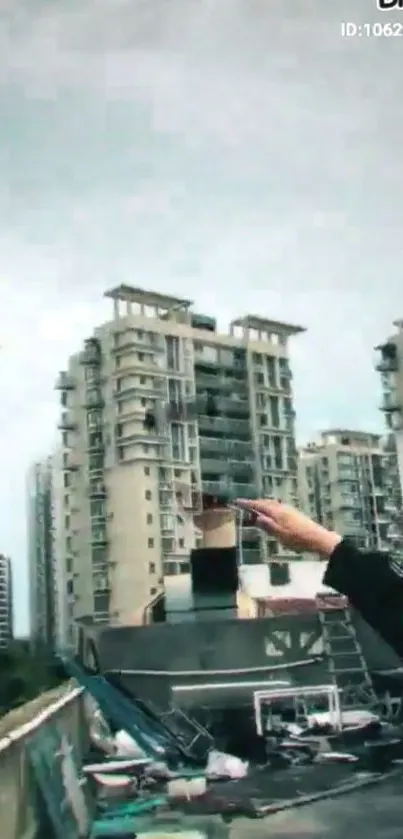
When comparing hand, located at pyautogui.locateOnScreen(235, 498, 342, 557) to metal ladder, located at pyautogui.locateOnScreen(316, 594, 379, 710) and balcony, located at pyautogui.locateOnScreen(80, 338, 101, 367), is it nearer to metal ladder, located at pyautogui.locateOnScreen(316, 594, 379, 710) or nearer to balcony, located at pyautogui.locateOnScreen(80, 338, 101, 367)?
metal ladder, located at pyautogui.locateOnScreen(316, 594, 379, 710)

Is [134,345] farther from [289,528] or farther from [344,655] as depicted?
[344,655]

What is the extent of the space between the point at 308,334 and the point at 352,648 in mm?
655

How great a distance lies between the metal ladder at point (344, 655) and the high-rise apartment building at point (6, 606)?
1.87 feet

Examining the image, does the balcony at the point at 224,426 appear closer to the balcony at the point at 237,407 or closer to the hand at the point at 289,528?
the balcony at the point at 237,407

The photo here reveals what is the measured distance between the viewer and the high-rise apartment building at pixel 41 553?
1.78 metres

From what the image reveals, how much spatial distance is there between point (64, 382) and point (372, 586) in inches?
27.7

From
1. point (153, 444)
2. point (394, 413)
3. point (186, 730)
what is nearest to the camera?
point (186, 730)

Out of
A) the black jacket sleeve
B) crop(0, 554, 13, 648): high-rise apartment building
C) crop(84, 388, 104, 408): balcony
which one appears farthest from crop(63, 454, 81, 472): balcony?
the black jacket sleeve

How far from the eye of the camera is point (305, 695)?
1780 mm

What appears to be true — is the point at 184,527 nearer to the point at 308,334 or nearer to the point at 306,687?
the point at 306,687

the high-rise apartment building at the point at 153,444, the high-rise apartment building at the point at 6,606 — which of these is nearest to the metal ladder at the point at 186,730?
the high-rise apartment building at the point at 153,444

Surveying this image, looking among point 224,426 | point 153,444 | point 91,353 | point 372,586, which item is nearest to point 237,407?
point 224,426

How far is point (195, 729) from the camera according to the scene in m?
1.75

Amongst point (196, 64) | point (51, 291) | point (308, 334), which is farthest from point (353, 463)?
point (196, 64)
